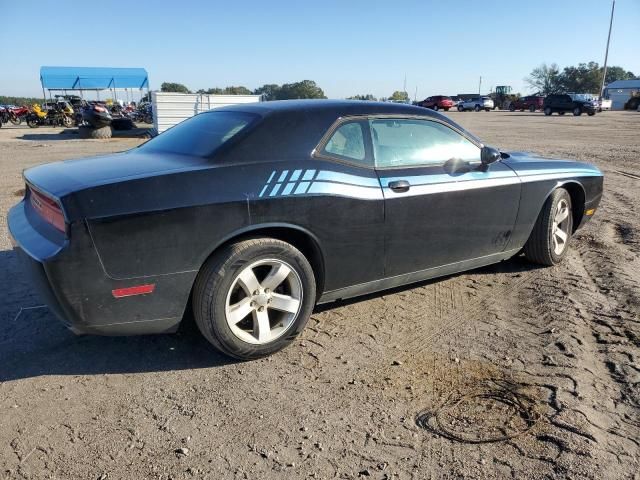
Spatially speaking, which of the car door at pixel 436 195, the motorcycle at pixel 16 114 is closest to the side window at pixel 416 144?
the car door at pixel 436 195

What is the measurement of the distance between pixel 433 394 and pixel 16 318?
2.87 meters

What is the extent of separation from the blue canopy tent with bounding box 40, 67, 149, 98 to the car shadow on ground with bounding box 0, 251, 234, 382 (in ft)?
105

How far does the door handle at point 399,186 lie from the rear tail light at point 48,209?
78.1 inches

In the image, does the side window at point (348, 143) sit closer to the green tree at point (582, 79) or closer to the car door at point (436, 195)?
the car door at point (436, 195)

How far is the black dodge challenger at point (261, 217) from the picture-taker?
2.62 m

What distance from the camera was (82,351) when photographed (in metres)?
3.19

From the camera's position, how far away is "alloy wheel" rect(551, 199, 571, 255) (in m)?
4.64

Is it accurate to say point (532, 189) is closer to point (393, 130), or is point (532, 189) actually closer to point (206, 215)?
point (393, 130)

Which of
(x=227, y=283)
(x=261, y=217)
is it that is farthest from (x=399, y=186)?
(x=227, y=283)

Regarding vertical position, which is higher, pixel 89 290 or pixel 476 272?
pixel 89 290

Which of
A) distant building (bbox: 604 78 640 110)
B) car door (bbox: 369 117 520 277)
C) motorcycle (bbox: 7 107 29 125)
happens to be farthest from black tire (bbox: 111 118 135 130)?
distant building (bbox: 604 78 640 110)

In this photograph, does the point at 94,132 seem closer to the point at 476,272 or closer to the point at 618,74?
the point at 476,272

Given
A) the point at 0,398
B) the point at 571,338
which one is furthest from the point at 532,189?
the point at 0,398

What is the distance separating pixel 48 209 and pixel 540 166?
3.79 metres
